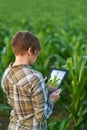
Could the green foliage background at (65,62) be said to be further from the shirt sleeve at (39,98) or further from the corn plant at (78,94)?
the shirt sleeve at (39,98)

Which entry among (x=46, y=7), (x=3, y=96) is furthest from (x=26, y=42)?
(x=46, y=7)

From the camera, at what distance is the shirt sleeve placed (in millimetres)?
3391

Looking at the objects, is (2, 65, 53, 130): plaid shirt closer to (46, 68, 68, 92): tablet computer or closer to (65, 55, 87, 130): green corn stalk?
(46, 68, 68, 92): tablet computer

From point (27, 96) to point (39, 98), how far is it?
0.09m

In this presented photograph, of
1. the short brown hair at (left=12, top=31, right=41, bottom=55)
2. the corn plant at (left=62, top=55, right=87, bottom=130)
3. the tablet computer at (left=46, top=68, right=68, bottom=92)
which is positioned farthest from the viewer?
the corn plant at (left=62, top=55, right=87, bottom=130)

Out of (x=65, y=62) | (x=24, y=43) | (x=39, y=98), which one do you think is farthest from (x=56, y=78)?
(x=65, y=62)

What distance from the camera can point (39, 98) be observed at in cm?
341

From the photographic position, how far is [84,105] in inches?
197

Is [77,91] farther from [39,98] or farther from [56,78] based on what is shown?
[39,98]

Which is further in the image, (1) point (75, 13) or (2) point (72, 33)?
(1) point (75, 13)

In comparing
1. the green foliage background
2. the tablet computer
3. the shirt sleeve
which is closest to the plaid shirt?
the shirt sleeve

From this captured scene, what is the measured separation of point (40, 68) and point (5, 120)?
78 cm

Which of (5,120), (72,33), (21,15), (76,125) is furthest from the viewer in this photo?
(21,15)

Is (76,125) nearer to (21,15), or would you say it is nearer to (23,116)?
(23,116)
